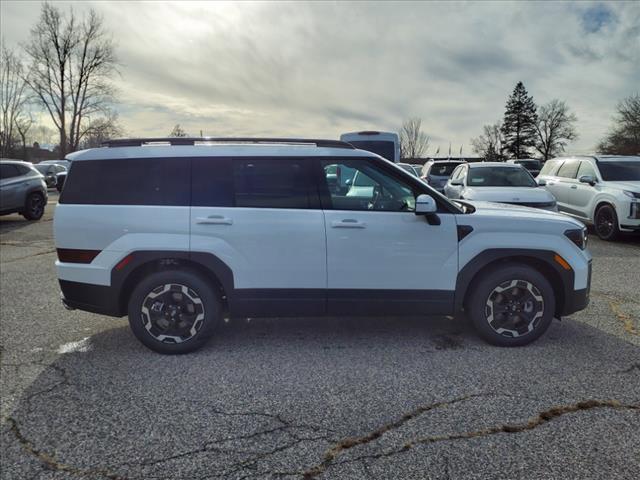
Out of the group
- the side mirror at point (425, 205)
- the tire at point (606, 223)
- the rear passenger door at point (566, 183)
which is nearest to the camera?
the side mirror at point (425, 205)

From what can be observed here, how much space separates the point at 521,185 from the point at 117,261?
8.98 metres

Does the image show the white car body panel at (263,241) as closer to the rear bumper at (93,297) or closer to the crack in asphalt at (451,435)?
the rear bumper at (93,297)

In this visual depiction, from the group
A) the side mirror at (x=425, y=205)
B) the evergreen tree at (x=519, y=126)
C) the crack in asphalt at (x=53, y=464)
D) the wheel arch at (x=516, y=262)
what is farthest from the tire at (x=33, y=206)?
the evergreen tree at (x=519, y=126)

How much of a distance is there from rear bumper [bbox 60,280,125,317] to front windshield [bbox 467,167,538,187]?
27.9 feet

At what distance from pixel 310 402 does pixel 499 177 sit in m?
8.83

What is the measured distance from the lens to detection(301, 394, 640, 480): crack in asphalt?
2508 mm

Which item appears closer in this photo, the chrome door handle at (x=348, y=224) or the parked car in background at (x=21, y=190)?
the chrome door handle at (x=348, y=224)

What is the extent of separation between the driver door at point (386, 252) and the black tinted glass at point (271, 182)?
19cm

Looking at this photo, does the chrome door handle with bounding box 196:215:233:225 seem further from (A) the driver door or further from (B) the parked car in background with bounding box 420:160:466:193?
(B) the parked car in background with bounding box 420:160:466:193

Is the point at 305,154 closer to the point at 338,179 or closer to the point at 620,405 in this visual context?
the point at 338,179

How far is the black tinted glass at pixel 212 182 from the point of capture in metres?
3.94

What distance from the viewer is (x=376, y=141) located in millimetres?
13102

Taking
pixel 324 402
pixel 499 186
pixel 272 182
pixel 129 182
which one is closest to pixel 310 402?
pixel 324 402

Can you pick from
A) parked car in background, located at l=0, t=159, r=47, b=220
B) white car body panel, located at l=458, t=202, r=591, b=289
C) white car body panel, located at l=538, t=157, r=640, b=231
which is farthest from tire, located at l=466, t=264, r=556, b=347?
parked car in background, located at l=0, t=159, r=47, b=220
